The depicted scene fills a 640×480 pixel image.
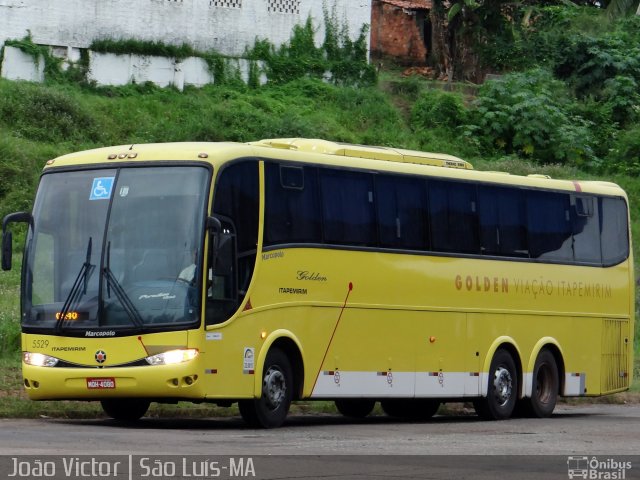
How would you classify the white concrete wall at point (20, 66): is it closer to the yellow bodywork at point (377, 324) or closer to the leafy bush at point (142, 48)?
the leafy bush at point (142, 48)

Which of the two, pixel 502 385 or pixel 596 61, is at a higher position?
pixel 596 61

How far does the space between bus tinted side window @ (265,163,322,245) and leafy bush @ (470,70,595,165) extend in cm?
2355

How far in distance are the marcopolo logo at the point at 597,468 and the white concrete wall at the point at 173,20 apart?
82.4ft

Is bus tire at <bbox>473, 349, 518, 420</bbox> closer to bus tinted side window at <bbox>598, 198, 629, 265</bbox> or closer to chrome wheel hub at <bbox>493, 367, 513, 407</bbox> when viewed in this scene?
chrome wheel hub at <bbox>493, 367, 513, 407</bbox>

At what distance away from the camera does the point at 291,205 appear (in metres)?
18.0

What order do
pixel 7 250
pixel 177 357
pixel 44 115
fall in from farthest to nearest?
1. pixel 44 115
2. pixel 7 250
3. pixel 177 357

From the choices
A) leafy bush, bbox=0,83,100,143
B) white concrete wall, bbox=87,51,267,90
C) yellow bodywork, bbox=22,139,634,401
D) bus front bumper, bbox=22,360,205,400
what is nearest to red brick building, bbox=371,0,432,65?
white concrete wall, bbox=87,51,267,90

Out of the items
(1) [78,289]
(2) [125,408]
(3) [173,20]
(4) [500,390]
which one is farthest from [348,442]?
(3) [173,20]

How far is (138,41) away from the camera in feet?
125

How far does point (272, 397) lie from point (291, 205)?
7.75ft

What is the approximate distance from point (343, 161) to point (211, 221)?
314 centimetres

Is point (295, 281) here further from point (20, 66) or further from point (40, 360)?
point (20, 66)

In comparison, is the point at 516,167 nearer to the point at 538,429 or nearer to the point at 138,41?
the point at 138,41

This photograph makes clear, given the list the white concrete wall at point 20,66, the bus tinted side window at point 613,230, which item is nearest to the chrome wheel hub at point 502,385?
the bus tinted side window at point 613,230
